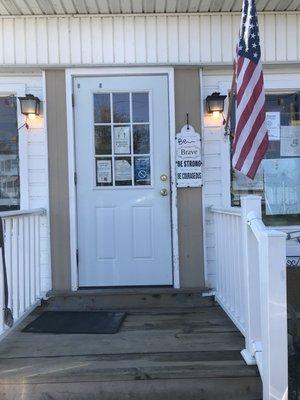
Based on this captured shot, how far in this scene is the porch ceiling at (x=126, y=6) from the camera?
4465 mm

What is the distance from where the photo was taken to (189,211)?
477cm

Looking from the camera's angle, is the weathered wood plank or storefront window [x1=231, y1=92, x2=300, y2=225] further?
storefront window [x1=231, y1=92, x2=300, y2=225]

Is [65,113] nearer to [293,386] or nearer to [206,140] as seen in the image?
[206,140]

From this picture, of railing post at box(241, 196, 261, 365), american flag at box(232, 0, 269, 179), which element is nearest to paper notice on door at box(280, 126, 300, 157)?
american flag at box(232, 0, 269, 179)

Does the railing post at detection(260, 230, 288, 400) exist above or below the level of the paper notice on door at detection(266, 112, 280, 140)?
below

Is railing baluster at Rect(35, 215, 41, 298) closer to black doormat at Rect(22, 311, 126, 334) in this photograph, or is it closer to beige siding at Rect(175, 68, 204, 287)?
black doormat at Rect(22, 311, 126, 334)

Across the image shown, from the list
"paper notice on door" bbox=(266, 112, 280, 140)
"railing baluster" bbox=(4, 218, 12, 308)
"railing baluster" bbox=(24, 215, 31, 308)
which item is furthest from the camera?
"paper notice on door" bbox=(266, 112, 280, 140)

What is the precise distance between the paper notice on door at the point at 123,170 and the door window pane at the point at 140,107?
453mm

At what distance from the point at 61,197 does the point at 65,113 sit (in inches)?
33.3

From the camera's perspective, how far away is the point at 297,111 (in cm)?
499

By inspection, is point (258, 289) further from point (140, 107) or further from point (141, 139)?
point (140, 107)

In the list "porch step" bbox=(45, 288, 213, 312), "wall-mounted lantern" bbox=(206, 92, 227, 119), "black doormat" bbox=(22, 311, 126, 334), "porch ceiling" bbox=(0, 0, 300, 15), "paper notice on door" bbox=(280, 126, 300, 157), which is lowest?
"black doormat" bbox=(22, 311, 126, 334)

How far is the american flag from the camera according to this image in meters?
3.79

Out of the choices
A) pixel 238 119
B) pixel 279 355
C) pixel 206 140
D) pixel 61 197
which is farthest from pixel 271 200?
pixel 279 355
